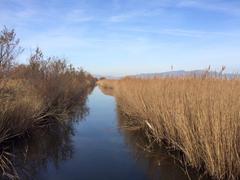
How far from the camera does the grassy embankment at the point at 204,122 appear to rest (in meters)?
4.93

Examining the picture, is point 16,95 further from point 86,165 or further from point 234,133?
point 234,133

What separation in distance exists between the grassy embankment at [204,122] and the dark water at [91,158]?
59 cm

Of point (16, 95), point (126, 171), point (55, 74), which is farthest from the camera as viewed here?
point (55, 74)

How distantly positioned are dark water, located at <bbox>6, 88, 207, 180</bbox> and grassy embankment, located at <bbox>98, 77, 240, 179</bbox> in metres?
0.59

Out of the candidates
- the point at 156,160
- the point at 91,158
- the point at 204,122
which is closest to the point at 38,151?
the point at 91,158

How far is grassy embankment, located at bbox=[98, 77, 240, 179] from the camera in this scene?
194 inches

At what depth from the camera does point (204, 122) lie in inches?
209

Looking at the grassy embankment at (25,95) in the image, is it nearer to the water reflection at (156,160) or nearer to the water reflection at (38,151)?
the water reflection at (38,151)

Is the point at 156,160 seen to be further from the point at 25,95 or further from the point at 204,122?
the point at 25,95

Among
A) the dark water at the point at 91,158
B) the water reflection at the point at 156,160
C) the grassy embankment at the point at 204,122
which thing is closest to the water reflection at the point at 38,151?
the dark water at the point at 91,158

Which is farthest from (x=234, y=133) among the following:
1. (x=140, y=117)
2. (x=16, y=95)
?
(x=16, y=95)

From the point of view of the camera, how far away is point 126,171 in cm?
651

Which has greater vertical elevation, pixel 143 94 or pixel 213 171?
pixel 143 94

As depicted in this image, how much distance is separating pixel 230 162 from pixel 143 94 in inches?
236
